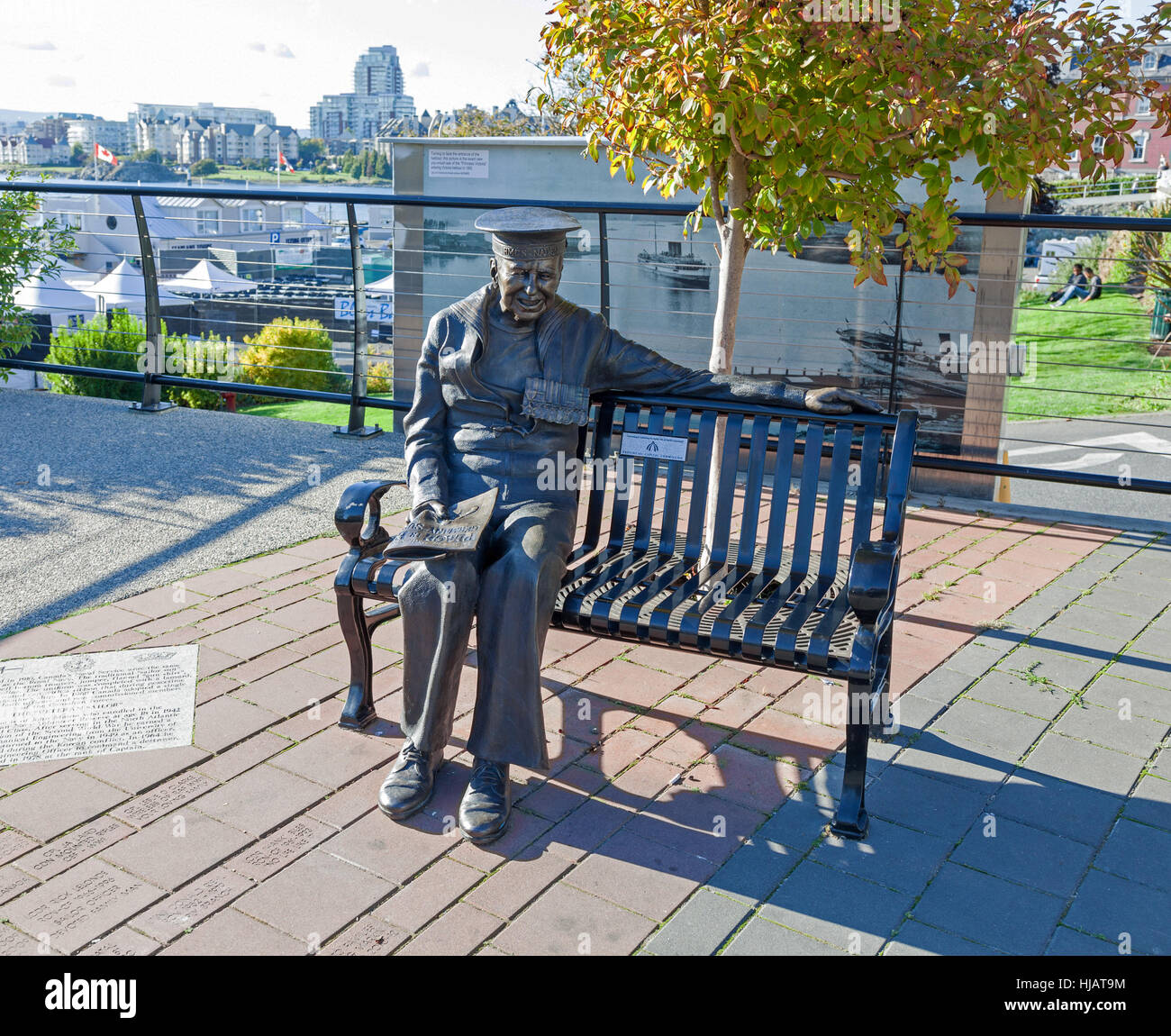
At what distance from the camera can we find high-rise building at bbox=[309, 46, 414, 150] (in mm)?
119812

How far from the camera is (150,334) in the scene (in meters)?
8.21

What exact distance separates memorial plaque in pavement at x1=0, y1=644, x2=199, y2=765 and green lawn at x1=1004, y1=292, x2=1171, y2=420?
11754 millimetres

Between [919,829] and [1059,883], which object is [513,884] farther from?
[1059,883]

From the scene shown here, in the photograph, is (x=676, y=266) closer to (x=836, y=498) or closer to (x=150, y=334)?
(x=150, y=334)

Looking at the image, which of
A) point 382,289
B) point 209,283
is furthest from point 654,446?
point 209,283

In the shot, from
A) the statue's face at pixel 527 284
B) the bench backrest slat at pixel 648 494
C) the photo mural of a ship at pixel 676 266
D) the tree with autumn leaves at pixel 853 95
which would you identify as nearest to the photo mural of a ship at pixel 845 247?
the photo mural of a ship at pixel 676 266

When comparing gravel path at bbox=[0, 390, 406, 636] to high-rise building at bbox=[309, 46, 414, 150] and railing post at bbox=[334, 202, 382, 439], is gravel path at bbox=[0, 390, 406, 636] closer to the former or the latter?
railing post at bbox=[334, 202, 382, 439]

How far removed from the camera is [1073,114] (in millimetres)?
4160

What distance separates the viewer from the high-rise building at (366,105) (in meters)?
120

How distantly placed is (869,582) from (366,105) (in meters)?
139

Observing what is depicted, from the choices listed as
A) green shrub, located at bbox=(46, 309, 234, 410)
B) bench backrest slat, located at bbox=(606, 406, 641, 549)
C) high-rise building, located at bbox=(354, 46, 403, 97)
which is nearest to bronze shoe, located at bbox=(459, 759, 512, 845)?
bench backrest slat, located at bbox=(606, 406, 641, 549)

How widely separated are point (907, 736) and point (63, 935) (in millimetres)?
2790

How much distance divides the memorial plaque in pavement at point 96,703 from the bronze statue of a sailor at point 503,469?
3.27ft

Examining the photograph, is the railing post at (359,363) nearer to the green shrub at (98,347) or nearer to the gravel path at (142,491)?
the gravel path at (142,491)
